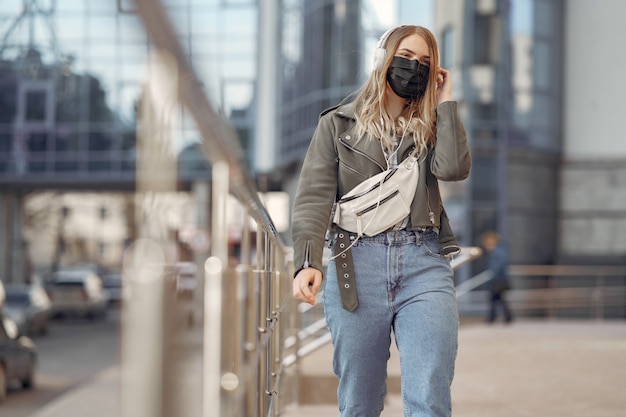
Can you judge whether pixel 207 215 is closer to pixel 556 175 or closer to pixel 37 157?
Answer: pixel 556 175

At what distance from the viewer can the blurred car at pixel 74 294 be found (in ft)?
123

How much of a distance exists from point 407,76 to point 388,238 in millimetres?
498

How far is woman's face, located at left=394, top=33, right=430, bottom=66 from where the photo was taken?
3338 millimetres

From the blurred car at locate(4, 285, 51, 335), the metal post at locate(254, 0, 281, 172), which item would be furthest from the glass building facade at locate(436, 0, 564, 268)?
the blurred car at locate(4, 285, 51, 335)

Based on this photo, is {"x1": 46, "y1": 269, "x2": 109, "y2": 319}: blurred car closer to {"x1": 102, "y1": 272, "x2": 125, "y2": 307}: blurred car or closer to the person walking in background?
{"x1": 102, "y1": 272, "x2": 125, "y2": 307}: blurred car

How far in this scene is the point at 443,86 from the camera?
11.4ft

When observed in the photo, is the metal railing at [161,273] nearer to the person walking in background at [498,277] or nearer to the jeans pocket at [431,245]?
the jeans pocket at [431,245]

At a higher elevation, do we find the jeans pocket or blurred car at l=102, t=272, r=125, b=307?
the jeans pocket

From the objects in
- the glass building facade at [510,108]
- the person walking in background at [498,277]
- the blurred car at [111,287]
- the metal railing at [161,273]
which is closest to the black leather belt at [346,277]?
Answer: the metal railing at [161,273]

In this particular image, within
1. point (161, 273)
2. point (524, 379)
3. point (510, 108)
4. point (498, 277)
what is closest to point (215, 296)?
point (161, 273)

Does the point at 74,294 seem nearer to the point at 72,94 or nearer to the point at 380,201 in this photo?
the point at 72,94

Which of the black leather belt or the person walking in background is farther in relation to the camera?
the person walking in background

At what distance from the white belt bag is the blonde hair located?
83 millimetres

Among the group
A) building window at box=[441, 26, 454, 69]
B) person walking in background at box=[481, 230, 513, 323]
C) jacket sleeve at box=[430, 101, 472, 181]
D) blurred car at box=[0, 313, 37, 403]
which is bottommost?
blurred car at box=[0, 313, 37, 403]
